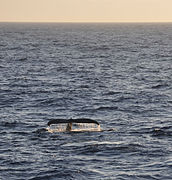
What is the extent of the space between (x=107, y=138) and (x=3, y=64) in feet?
217

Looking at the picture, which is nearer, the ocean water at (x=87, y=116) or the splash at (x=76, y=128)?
the ocean water at (x=87, y=116)

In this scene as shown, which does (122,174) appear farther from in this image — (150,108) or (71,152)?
(150,108)

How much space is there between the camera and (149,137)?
48.3 meters

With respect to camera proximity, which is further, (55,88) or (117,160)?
(55,88)

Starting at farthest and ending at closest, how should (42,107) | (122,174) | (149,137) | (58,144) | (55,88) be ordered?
1. (55,88)
2. (42,107)
3. (149,137)
4. (58,144)
5. (122,174)

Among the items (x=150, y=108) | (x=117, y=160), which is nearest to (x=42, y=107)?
(x=150, y=108)

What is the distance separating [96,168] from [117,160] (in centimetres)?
256

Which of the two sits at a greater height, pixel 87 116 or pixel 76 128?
pixel 76 128

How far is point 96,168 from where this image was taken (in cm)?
3953

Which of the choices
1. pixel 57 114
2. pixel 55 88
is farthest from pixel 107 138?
pixel 55 88

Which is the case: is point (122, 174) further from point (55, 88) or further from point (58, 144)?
point (55, 88)

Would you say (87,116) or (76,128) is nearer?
(76,128)

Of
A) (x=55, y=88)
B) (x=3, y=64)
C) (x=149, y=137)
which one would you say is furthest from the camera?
(x=3, y=64)

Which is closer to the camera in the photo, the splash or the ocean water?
the ocean water
